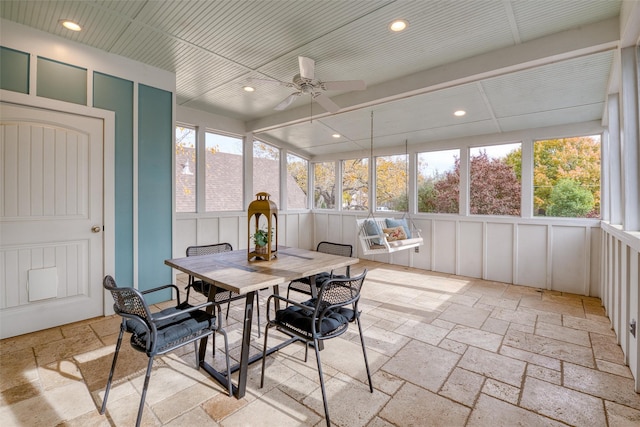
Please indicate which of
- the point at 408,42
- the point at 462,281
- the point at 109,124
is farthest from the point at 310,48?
the point at 462,281

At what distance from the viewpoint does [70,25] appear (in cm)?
279

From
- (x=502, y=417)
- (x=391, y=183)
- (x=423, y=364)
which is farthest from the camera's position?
(x=391, y=183)

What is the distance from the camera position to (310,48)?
3070 millimetres

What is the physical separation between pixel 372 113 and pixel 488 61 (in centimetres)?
191

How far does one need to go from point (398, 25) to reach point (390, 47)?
0.37 m

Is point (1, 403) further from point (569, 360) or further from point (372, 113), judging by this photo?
point (372, 113)

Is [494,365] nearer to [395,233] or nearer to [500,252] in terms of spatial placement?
[395,233]

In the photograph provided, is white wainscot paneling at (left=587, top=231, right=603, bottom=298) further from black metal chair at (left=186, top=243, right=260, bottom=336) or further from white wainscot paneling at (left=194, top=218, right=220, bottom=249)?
white wainscot paneling at (left=194, top=218, right=220, bottom=249)

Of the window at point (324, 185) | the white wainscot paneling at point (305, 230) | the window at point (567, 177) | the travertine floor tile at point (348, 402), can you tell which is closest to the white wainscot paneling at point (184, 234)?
the white wainscot paneling at point (305, 230)

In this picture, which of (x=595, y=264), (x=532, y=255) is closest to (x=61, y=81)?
(x=532, y=255)

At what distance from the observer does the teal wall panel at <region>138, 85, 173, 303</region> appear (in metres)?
3.57

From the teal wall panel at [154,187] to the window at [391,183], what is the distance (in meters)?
4.15

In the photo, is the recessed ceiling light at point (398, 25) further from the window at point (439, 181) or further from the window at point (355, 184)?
the window at point (355, 184)

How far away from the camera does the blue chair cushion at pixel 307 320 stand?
1.90 meters
